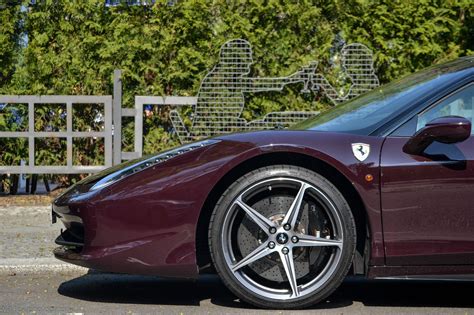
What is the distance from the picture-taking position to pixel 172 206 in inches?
194

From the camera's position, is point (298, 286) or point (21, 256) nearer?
point (298, 286)

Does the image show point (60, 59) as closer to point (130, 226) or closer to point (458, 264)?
A: point (130, 226)

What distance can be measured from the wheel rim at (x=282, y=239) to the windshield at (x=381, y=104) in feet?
1.57

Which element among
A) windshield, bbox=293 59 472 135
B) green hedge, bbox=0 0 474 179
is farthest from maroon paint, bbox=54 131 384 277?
green hedge, bbox=0 0 474 179

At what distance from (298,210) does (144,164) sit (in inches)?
35.7

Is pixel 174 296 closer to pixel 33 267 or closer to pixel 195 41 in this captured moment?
pixel 33 267

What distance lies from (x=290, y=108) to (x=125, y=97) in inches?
73.4

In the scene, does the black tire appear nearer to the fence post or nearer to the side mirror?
the side mirror

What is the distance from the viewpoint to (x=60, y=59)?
33.9 ft

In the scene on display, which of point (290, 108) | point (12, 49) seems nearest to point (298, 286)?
point (290, 108)

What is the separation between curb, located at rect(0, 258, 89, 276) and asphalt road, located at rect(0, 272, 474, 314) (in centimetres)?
4

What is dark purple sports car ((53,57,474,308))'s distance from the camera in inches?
192

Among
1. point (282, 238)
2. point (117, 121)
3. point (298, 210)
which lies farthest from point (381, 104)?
point (117, 121)

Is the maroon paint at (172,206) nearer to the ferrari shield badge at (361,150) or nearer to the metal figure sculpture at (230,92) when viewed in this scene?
the ferrari shield badge at (361,150)
